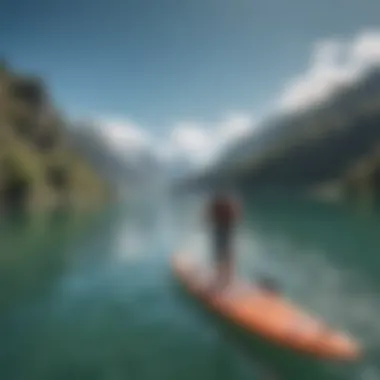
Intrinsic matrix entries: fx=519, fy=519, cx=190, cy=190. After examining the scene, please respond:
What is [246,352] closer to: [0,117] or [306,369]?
[306,369]

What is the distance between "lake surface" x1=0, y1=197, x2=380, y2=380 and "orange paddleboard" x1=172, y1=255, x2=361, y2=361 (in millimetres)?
274

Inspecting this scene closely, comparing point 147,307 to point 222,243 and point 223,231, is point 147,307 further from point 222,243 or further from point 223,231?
point 223,231

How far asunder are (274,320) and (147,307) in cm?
337

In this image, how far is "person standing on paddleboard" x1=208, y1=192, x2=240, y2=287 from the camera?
430 inches

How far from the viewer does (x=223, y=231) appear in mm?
11078

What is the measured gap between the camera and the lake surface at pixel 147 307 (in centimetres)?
796

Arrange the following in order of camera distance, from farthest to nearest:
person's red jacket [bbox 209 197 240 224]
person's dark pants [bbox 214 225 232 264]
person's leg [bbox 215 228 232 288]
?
person's leg [bbox 215 228 232 288] → person's dark pants [bbox 214 225 232 264] → person's red jacket [bbox 209 197 240 224]

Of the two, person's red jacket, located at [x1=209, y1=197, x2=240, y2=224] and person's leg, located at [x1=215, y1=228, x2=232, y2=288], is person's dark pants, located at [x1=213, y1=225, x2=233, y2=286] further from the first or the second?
person's red jacket, located at [x1=209, y1=197, x2=240, y2=224]

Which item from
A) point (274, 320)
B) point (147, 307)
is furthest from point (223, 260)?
point (274, 320)

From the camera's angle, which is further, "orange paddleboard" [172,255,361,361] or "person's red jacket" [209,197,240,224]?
"person's red jacket" [209,197,240,224]

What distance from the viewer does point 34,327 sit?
10.0 metres

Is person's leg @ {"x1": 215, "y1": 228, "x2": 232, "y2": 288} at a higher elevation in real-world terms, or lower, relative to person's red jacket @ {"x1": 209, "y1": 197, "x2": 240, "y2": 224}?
lower

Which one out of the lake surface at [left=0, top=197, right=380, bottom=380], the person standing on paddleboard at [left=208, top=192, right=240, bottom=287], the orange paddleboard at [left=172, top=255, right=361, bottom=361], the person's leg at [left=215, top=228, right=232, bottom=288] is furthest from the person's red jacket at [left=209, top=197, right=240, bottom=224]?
the lake surface at [left=0, top=197, right=380, bottom=380]

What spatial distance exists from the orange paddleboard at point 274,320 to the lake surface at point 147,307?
27cm
